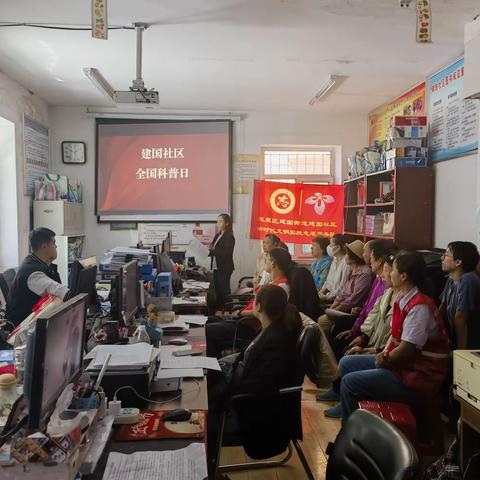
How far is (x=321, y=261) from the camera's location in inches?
210

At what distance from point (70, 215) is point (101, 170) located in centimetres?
91

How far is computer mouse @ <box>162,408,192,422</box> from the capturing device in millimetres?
1595

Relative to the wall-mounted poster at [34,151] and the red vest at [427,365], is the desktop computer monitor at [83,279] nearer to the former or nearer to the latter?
the red vest at [427,365]

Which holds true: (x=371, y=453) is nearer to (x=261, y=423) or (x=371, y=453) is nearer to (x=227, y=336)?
(x=261, y=423)

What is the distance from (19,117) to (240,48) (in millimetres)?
2838

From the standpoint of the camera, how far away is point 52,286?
122 inches

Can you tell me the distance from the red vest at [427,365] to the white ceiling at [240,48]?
211 centimetres

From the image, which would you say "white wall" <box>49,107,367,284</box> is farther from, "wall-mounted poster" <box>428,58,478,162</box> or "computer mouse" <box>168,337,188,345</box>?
"computer mouse" <box>168,337,188,345</box>

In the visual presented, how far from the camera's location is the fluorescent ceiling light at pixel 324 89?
4970mm

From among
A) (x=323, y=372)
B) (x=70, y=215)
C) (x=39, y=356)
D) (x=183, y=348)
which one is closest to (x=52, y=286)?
(x=183, y=348)

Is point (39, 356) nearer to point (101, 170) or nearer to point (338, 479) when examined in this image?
point (338, 479)

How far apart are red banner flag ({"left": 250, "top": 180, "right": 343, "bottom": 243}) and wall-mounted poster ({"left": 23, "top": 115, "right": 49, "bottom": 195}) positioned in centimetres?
279

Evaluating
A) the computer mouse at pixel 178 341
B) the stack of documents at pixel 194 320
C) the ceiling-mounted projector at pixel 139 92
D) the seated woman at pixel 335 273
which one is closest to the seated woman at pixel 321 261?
the seated woman at pixel 335 273

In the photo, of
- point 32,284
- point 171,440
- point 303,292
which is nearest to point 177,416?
point 171,440
